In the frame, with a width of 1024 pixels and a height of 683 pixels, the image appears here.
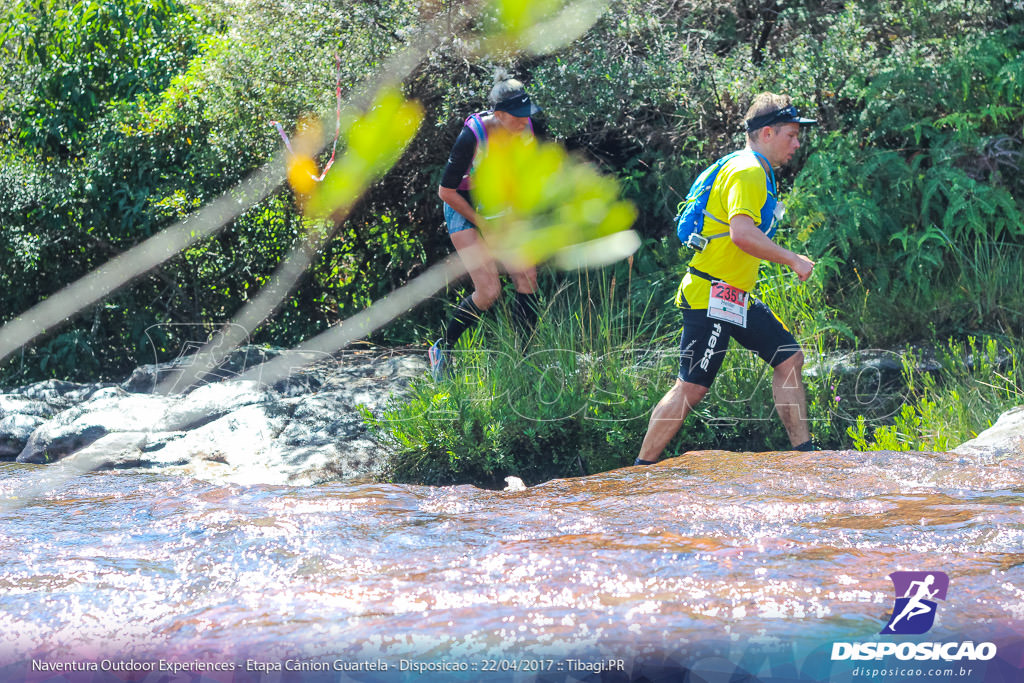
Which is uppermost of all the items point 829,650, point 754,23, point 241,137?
point 754,23

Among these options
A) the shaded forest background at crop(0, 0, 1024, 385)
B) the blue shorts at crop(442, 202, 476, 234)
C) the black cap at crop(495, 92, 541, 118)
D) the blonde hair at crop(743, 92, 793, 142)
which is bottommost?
the blonde hair at crop(743, 92, 793, 142)

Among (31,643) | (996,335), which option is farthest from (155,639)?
(996,335)

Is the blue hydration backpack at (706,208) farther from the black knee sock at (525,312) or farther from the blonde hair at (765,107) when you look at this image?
the black knee sock at (525,312)

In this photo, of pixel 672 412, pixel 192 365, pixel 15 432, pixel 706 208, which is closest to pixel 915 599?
pixel 672 412

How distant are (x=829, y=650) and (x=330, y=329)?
6.66 meters

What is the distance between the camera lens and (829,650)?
246cm

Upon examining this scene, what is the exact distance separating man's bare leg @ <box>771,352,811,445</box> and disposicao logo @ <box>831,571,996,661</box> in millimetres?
2523

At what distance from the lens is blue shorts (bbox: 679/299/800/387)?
16.7 ft

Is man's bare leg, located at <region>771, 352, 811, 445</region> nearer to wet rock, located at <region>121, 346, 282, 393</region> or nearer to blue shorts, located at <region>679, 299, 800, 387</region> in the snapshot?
blue shorts, located at <region>679, 299, 800, 387</region>

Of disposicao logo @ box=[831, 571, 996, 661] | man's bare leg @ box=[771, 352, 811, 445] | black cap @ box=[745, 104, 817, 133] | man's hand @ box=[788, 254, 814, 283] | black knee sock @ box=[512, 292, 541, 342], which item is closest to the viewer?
disposicao logo @ box=[831, 571, 996, 661]

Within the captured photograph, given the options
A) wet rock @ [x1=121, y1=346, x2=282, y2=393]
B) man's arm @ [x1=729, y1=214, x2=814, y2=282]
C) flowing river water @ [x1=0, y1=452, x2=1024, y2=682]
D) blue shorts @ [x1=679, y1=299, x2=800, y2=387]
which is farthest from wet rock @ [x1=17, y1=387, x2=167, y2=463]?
man's arm @ [x1=729, y1=214, x2=814, y2=282]

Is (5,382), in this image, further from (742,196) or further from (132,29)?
(742,196)

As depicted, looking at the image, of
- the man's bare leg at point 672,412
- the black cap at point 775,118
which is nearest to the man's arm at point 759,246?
the black cap at point 775,118

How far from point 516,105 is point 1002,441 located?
127 inches
